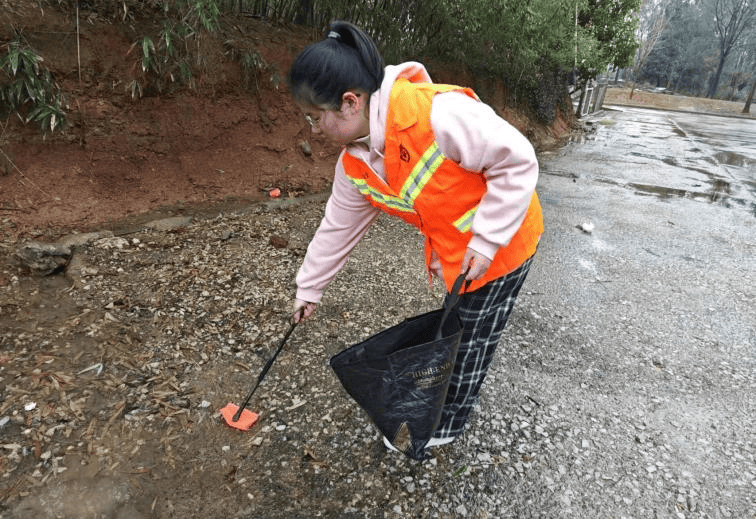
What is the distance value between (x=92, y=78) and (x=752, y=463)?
4.59 meters

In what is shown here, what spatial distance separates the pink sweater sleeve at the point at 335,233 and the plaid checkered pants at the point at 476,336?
489mm

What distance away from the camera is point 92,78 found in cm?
356

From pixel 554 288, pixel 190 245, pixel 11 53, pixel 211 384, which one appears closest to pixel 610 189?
pixel 554 288

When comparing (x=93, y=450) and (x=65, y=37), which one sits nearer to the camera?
(x=93, y=450)

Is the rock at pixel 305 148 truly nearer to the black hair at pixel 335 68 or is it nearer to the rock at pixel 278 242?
the rock at pixel 278 242

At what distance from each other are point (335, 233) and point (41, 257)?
214 centimetres

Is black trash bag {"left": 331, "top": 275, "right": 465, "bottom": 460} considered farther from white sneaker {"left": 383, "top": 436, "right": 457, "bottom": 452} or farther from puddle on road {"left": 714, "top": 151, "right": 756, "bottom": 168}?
puddle on road {"left": 714, "top": 151, "right": 756, "bottom": 168}

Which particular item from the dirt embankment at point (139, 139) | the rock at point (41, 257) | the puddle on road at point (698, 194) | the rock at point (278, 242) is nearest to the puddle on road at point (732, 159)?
the puddle on road at point (698, 194)

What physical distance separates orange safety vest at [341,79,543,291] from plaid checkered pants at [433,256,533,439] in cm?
8

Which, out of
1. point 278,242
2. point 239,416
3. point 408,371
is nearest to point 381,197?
point 408,371

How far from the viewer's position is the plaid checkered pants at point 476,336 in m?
1.70

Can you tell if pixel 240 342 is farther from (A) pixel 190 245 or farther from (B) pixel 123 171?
(B) pixel 123 171

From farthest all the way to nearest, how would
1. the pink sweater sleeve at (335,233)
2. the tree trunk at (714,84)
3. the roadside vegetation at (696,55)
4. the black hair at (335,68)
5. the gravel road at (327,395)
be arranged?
1. the roadside vegetation at (696,55)
2. the tree trunk at (714,84)
3. the gravel road at (327,395)
4. the pink sweater sleeve at (335,233)
5. the black hair at (335,68)

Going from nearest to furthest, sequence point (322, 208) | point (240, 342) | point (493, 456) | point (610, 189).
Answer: point (493, 456) → point (240, 342) → point (322, 208) → point (610, 189)
